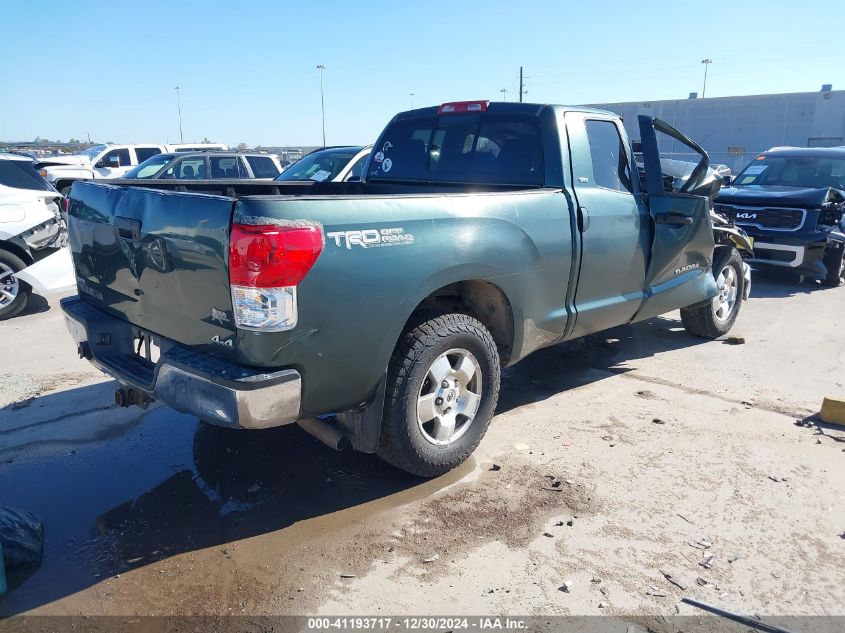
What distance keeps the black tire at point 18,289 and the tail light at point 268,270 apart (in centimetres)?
598

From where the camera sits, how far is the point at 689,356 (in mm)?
6180

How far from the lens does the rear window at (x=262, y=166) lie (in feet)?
44.4

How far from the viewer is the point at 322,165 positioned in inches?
410

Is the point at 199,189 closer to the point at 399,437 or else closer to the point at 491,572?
the point at 399,437

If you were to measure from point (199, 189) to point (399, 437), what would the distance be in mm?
2572

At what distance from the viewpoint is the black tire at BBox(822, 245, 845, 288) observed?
9422mm

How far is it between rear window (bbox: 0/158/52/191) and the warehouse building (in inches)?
1733

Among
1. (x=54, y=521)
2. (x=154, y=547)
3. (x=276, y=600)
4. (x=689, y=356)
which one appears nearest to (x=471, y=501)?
(x=276, y=600)

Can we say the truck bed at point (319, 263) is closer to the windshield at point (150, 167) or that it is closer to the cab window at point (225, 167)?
the cab window at point (225, 167)

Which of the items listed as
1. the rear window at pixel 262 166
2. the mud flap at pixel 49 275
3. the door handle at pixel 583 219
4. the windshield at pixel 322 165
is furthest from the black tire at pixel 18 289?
the rear window at pixel 262 166

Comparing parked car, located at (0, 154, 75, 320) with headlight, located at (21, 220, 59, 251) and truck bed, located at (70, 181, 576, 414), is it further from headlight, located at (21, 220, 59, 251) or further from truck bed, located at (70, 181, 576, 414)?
truck bed, located at (70, 181, 576, 414)

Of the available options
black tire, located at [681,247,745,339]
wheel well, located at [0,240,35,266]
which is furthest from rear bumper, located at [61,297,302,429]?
wheel well, located at [0,240,35,266]

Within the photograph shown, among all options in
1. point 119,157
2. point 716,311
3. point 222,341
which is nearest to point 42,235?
point 222,341

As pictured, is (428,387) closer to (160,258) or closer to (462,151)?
(160,258)
